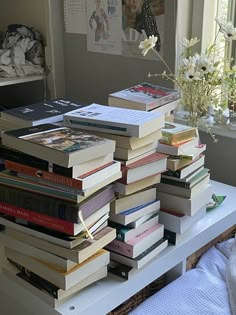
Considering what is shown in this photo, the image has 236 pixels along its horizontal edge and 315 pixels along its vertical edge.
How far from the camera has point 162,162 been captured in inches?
45.7

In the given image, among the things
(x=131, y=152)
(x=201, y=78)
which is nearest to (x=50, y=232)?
(x=131, y=152)

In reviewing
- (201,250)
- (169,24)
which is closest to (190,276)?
(201,250)

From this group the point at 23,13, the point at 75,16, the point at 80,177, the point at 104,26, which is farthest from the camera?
the point at 23,13

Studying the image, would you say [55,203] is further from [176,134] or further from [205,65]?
[205,65]

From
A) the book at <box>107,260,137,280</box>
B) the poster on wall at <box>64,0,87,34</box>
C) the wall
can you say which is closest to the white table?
the book at <box>107,260,137,280</box>

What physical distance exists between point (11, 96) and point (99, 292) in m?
1.58

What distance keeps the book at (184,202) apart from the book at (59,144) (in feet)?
1.04

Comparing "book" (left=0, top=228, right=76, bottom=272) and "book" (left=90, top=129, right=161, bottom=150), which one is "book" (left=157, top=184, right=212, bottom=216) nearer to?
"book" (left=90, top=129, right=161, bottom=150)

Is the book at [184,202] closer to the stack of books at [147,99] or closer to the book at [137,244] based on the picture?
the book at [137,244]

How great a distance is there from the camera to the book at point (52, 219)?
0.96 meters

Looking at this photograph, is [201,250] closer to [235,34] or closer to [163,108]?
[163,108]

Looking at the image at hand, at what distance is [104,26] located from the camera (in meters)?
1.84

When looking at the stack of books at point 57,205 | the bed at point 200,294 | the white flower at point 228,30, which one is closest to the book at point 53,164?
the stack of books at point 57,205

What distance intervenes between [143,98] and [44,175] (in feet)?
1.39
